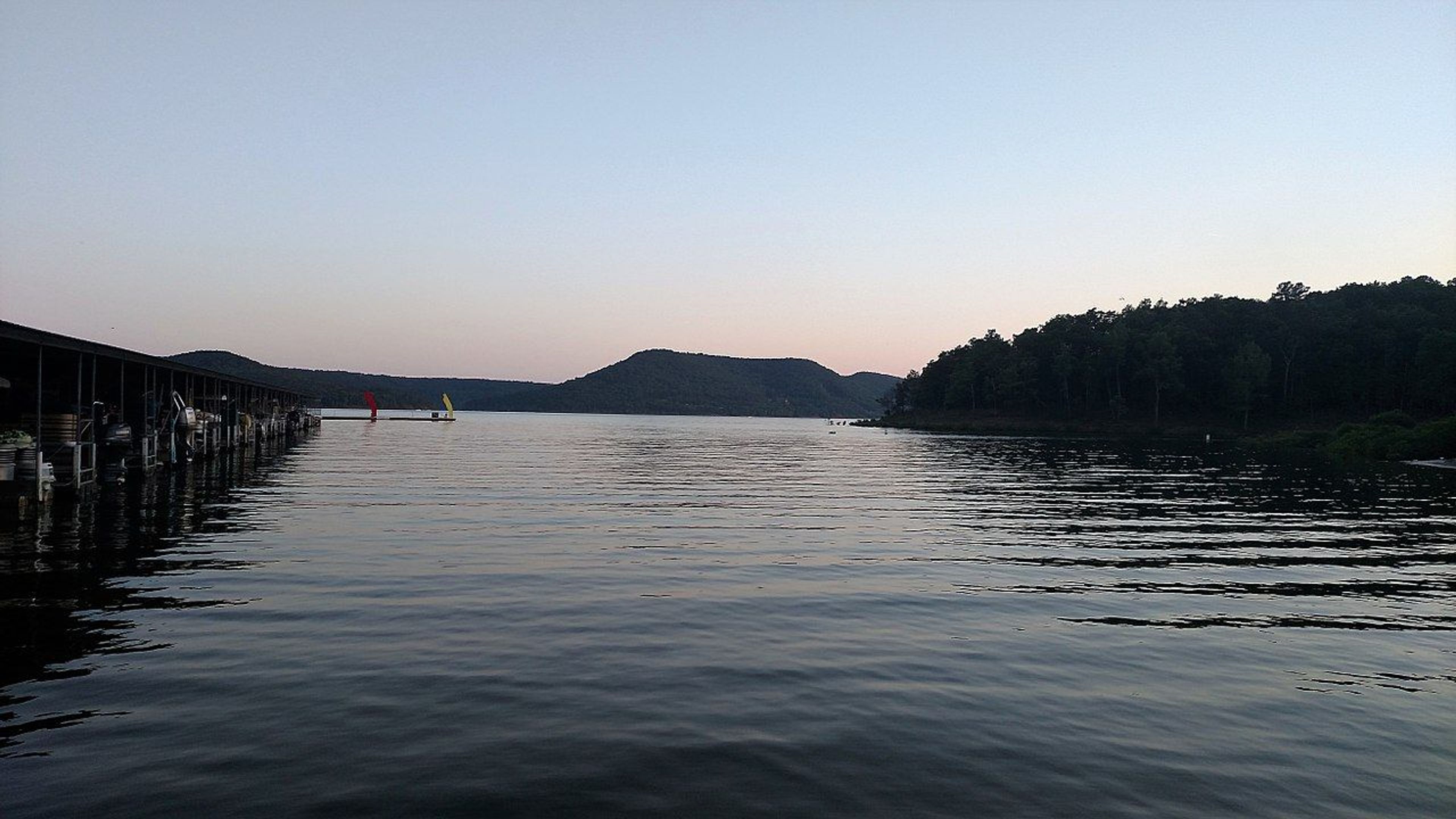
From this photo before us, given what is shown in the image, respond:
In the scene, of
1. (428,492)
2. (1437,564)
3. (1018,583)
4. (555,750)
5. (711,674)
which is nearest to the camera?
(555,750)

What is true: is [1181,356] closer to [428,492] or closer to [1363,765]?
[428,492]

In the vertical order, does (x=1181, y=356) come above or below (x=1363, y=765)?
→ above

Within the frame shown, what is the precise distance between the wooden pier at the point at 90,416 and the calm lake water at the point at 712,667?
12.7 feet

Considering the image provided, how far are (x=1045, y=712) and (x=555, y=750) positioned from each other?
5519 mm

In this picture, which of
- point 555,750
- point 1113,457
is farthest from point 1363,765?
point 1113,457

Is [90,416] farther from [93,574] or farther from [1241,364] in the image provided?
[1241,364]

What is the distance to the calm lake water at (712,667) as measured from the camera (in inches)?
295

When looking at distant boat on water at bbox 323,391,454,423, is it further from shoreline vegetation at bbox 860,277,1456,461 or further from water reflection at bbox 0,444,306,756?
water reflection at bbox 0,444,306,756

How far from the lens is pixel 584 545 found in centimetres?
2191

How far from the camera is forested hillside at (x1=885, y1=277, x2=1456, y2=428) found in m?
137

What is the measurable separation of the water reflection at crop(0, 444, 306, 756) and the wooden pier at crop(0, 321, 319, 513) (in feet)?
5.21

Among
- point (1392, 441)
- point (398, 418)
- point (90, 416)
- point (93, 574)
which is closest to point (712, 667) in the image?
point (93, 574)

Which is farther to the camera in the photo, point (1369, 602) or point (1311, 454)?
point (1311, 454)

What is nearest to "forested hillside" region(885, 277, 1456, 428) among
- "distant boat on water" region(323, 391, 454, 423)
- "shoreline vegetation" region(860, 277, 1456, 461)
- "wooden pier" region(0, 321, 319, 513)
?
"shoreline vegetation" region(860, 277, 1456, 461)
